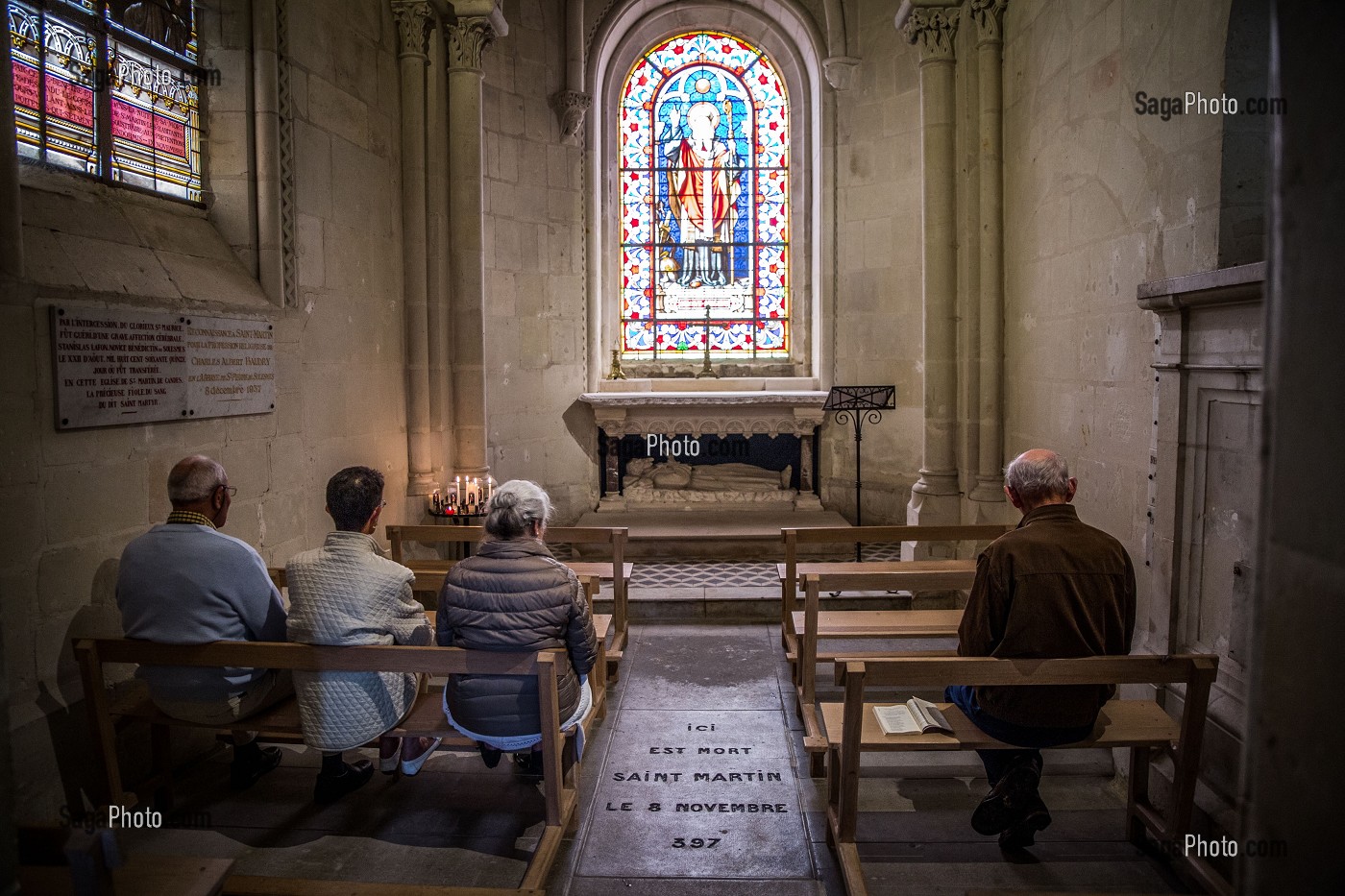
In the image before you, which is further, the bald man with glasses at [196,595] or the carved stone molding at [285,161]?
the carved stone molding at [285,161]

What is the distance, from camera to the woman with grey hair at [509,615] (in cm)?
265

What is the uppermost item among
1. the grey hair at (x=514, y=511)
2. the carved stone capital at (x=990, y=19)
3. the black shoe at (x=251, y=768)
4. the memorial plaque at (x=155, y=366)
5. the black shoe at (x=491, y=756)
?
the carved stone capital at (x=990, y=19)

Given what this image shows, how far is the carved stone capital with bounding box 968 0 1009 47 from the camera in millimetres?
5520

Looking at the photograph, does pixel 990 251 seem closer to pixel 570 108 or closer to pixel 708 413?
pixel 708 413

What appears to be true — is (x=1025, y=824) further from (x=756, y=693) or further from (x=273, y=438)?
(x=273, y=438)

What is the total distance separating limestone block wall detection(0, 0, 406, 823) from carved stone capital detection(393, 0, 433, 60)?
87 millimetres

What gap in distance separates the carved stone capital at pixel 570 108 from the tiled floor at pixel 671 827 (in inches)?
208

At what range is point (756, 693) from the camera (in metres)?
4.23

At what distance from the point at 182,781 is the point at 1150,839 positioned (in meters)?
3.39

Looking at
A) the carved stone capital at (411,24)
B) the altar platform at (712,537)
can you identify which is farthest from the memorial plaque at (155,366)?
the altar platform at (712,537)

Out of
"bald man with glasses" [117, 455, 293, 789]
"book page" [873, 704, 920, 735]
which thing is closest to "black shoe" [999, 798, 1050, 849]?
"book page" [873, 704, 920, 735]

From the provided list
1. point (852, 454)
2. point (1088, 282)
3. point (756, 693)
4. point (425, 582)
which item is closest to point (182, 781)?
point (425, 582)

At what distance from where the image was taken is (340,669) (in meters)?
2.58

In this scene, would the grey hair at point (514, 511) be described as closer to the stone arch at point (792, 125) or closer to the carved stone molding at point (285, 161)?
the carved stone molding at point (285, 161)
